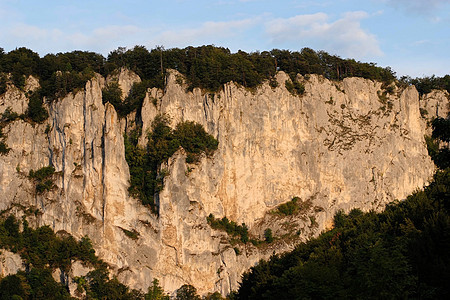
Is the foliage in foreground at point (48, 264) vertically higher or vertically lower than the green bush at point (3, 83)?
lower

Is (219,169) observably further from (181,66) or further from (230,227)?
(181,66)

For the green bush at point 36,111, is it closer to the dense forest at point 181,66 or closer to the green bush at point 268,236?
the dense forest at point 181,66

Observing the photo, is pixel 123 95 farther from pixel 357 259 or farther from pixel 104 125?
pixel 357 259

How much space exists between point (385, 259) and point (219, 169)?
31542 millimetres

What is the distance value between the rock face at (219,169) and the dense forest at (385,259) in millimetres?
13861

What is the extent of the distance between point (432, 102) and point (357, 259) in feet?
151

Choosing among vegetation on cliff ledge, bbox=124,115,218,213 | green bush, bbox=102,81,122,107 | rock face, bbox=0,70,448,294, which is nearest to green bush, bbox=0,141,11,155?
rock face, bbox=0,70,448,294

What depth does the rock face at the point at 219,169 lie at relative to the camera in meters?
54.2

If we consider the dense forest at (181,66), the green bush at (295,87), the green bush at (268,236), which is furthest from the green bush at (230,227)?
the green bush at (295,87)

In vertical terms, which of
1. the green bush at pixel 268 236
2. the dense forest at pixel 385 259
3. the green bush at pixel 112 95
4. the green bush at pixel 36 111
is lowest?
the dense forest at pixel 385 259

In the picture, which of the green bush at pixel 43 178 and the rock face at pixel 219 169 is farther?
the green bush at pixel 43 178

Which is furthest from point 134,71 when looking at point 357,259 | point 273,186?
point 357,259

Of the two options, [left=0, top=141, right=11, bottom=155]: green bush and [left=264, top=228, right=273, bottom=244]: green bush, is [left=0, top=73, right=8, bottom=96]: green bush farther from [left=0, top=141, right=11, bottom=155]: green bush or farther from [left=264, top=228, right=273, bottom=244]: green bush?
[left=264, top=228, right=273, bottom=244]: green bush

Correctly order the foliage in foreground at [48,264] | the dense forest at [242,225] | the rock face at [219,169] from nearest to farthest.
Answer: the dense forest at [242,225]
the foliage in foreground at [48,264]
the rock face at [219,169]
